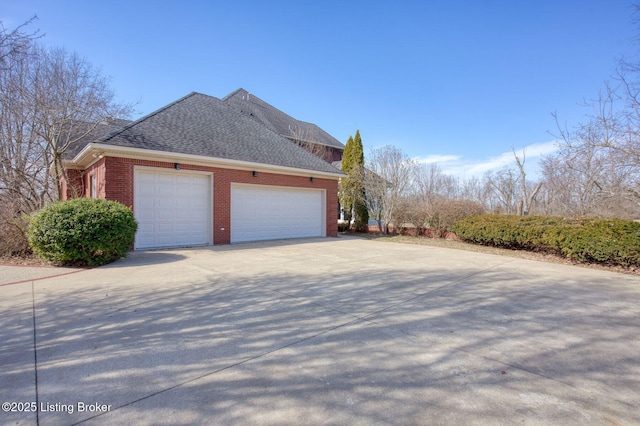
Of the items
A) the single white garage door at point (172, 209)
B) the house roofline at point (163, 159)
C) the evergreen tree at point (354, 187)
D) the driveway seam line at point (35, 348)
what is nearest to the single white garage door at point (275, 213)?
the house roofline at point (163, 159)

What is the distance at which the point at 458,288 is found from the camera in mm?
5559

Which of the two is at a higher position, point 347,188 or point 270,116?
point 270,116

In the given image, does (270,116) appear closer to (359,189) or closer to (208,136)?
(359,189)

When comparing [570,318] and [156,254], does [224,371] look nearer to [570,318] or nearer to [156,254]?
[570,318]

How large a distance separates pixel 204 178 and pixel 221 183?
0.59 m

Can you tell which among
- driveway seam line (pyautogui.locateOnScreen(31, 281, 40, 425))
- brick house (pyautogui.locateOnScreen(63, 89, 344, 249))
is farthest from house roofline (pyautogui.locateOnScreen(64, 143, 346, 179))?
driveway seam line (pyautogui.locateOnScreen(31, 281, 40, 425))

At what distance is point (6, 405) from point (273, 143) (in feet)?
41.8

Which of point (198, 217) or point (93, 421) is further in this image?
point (198, 217)

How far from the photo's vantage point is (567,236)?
350 inches

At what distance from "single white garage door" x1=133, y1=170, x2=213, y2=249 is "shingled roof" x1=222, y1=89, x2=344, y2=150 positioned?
11802 millimetres

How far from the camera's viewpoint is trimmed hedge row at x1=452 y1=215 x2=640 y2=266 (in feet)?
25.9

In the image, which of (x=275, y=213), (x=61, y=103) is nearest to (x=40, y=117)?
(x=61, y=103)

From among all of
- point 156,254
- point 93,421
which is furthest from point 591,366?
point 156,254

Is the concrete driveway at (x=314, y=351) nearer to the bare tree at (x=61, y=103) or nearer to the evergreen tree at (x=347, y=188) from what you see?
the bare tree at (x=61, y=103)
